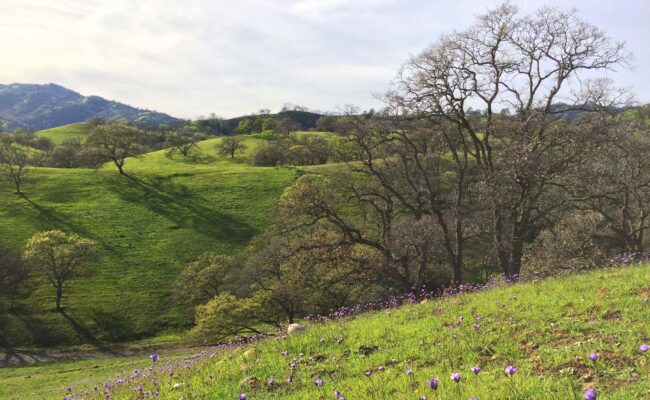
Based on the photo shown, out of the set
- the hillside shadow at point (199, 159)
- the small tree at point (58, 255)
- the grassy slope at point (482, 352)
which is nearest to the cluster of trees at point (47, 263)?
the small tree at point (58, 255)

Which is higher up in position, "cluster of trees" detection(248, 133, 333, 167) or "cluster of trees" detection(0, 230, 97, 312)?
"cluster of trees" detection(248, 133, 333, 167)

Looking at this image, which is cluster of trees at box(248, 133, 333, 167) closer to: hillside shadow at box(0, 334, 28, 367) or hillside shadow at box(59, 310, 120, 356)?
hillside shadow at box(59, 310, 120, 356)

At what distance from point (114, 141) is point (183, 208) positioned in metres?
26.0

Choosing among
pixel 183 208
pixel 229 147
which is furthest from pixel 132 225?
pixel 229 147

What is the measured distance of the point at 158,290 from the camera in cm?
Answer: 6775

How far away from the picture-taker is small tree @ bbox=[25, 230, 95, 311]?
61969 millimetres

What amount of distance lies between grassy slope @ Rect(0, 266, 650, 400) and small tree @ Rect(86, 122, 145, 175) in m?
101

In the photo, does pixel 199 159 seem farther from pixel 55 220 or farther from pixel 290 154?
pixel 55 220

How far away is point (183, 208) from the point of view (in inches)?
3625

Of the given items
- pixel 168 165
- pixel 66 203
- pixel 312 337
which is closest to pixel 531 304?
pixel 312 337

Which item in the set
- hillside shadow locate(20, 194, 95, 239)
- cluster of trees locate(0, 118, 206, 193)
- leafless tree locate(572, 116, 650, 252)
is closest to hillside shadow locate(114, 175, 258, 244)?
cluster of trees locate(0, 118, 206, 193)

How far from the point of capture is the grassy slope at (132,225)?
6141 centimetres

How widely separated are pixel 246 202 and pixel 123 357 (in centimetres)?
4614

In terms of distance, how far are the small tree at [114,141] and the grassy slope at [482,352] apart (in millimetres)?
101182
